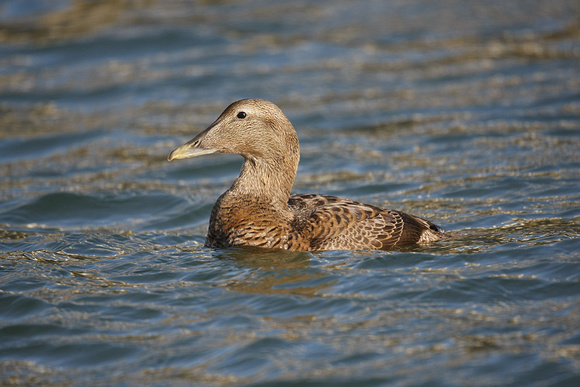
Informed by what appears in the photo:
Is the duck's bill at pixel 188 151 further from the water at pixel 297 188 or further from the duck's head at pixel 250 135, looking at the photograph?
the water at pixel 297 188

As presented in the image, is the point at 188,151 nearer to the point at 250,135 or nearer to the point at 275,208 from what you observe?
the point at 250,135

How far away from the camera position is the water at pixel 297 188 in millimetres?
5484

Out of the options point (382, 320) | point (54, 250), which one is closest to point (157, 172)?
point (54, 250)

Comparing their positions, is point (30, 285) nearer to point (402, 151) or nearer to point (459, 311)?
point (459, 311)

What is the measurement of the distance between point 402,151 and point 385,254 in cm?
446

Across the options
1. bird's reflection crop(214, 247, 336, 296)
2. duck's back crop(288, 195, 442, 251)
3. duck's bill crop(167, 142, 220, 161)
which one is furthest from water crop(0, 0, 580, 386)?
duck's bill crop(167, 142, 220, 161)

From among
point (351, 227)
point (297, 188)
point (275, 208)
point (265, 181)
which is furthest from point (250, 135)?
point (297, 188)

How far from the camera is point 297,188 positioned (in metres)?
10.3

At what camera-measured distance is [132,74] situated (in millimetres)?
15156

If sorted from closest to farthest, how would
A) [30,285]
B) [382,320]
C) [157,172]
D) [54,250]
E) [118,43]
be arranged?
[382,320]
[30,285]
[54,250]
[157,172]
[118,43]

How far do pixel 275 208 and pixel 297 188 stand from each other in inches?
126

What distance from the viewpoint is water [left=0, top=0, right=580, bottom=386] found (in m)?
5.48

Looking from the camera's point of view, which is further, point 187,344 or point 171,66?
point 171,66

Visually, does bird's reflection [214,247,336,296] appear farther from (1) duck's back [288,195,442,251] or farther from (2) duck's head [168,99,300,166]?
(2) duck's head [168,99,300,166]
